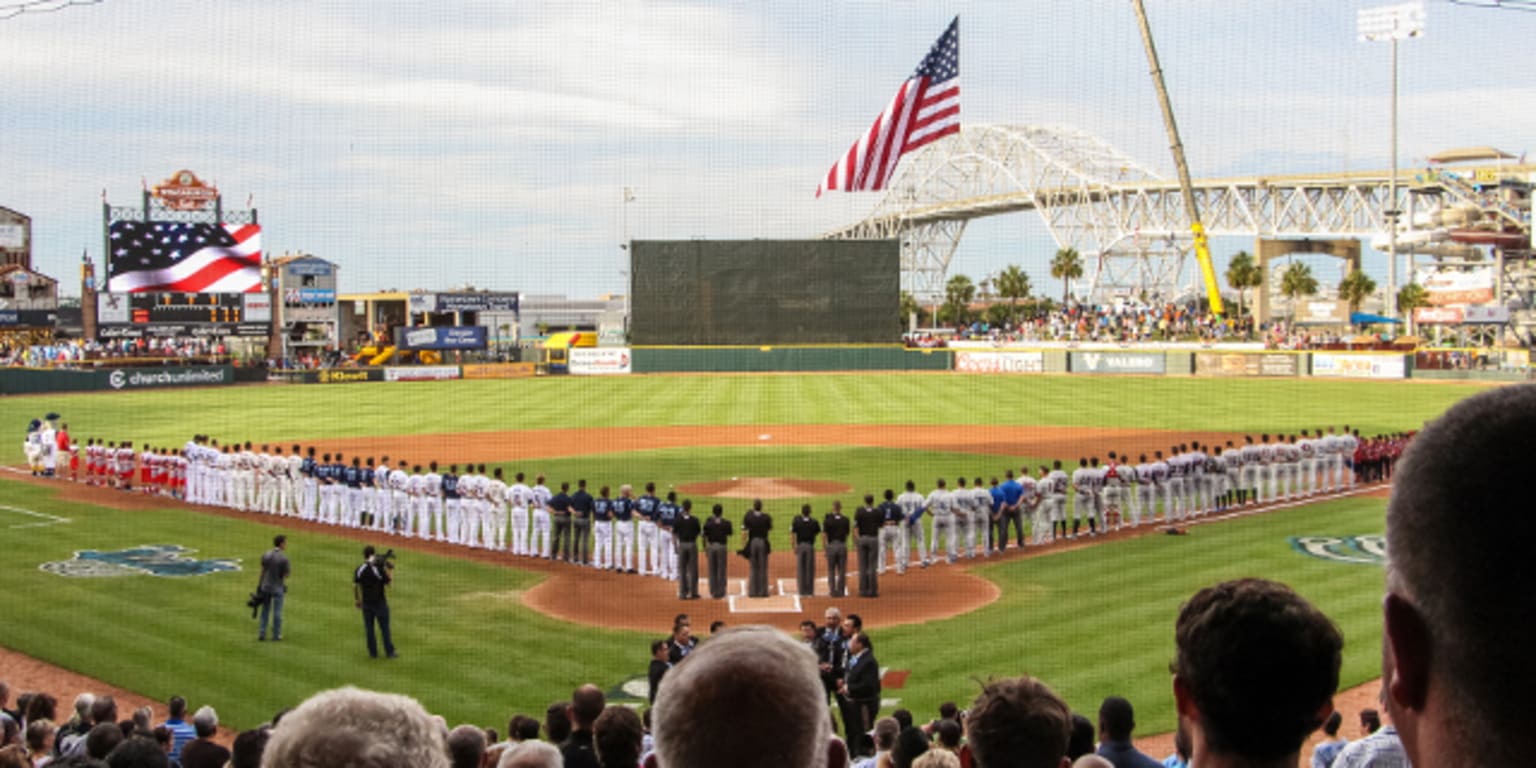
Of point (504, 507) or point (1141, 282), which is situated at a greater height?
point (1141, 282)

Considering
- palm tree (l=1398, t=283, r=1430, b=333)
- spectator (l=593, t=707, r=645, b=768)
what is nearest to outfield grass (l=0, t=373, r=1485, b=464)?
palm tree (l=1398, t=283, r=1430, b=333)

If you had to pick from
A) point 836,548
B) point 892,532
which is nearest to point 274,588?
point 836,548

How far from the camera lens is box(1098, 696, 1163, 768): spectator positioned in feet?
16.7

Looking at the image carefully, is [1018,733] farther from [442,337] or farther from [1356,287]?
[1356,287]

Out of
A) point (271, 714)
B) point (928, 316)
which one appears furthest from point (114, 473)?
point (928, 316)

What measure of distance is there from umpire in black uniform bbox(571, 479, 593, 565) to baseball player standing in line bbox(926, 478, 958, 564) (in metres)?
5.15

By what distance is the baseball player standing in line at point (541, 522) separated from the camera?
19.2 metres

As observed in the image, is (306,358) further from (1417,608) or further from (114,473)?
(1417,608)

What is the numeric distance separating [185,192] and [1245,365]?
51.2 m

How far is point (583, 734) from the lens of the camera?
607cm

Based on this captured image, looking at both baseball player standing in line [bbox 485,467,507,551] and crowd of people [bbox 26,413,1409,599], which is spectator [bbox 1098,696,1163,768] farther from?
baseball player standing in line [bbox 485,467,507,551]

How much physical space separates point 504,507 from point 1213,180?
77975 millimetres

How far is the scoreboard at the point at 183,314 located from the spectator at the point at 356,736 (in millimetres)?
55921

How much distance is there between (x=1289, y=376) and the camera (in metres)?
54.2
